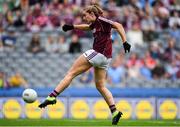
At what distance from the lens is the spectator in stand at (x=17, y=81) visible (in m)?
21.0

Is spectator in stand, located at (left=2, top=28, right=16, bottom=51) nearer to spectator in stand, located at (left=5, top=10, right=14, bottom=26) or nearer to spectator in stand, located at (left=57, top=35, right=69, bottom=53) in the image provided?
spectator in stand, located at (left=5, top=10, right=14, bottom=26)

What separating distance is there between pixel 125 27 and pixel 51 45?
9.10ft

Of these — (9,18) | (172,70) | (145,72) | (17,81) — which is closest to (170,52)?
(172,70)

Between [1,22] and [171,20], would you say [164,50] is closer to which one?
[171,20]

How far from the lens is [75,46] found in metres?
21.9

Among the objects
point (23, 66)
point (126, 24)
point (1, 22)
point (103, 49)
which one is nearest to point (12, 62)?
point (23, 66)

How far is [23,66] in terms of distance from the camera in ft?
72.1

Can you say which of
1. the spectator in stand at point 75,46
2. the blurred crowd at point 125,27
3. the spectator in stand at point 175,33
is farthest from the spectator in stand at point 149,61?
the spectator in stand at point 75,46

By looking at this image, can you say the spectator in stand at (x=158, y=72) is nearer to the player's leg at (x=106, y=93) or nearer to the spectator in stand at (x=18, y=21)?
the spectator in stand at (x=18, y=21)

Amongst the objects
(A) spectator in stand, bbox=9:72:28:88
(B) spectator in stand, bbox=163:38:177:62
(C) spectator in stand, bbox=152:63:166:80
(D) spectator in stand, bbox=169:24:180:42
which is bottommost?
(A) spectator in stand, bbox=9:72:28:88

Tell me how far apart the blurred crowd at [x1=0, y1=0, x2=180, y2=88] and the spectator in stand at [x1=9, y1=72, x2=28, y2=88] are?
1199 mm

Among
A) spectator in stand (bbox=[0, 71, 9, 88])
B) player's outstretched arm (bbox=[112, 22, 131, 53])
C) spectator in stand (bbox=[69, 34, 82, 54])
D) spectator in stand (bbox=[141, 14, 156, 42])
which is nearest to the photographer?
player's outstretched arm (bbox=[112, 22, 131, 53])

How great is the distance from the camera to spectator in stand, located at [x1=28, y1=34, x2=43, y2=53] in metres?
22.0

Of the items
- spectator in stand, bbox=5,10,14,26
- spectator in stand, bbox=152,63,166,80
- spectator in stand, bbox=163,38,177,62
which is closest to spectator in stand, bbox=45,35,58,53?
spectator in stand, bbox=5,10,14,26
